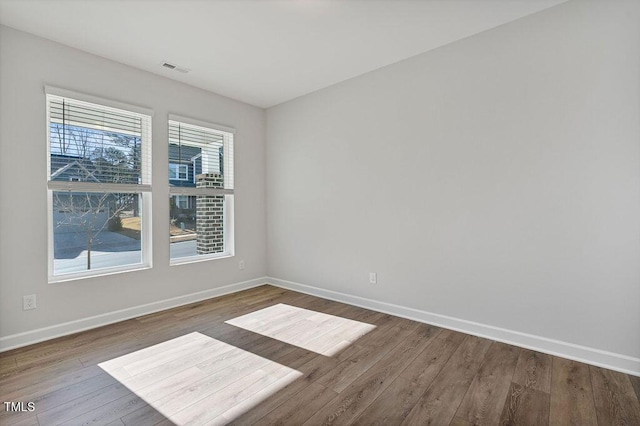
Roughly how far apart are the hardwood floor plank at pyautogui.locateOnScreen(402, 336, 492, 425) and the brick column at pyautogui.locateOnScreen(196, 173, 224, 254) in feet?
10.5

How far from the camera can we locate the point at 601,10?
2246 millimetres

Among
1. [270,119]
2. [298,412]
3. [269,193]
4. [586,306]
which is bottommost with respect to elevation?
[298,412]

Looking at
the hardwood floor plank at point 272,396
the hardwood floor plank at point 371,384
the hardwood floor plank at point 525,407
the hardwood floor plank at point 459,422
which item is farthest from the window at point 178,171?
the hardwood floor plank at point 525,407

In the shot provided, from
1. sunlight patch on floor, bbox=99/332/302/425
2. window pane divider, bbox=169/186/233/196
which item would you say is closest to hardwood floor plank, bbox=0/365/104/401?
sunlight patch on floor, bbox=99/332/302/425

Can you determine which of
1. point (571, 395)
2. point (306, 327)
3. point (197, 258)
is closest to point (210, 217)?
point (197, 258)

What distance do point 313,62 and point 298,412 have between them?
3.21 metres

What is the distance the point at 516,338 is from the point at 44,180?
4.48 metres

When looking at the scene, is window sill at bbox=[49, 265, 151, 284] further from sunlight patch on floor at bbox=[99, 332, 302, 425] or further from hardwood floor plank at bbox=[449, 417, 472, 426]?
hardwood floor plank at bbox=[449, 417, 472, 426]

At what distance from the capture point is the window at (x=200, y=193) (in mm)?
3764

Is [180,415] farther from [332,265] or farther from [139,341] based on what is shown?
[332,265]

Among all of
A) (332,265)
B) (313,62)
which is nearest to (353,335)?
(332,265)

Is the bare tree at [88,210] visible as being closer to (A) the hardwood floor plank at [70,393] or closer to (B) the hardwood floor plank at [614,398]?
(A) the hardwood floor plank at [70,393]

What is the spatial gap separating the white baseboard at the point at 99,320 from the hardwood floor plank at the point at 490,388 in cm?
320

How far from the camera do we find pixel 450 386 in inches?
80.0
